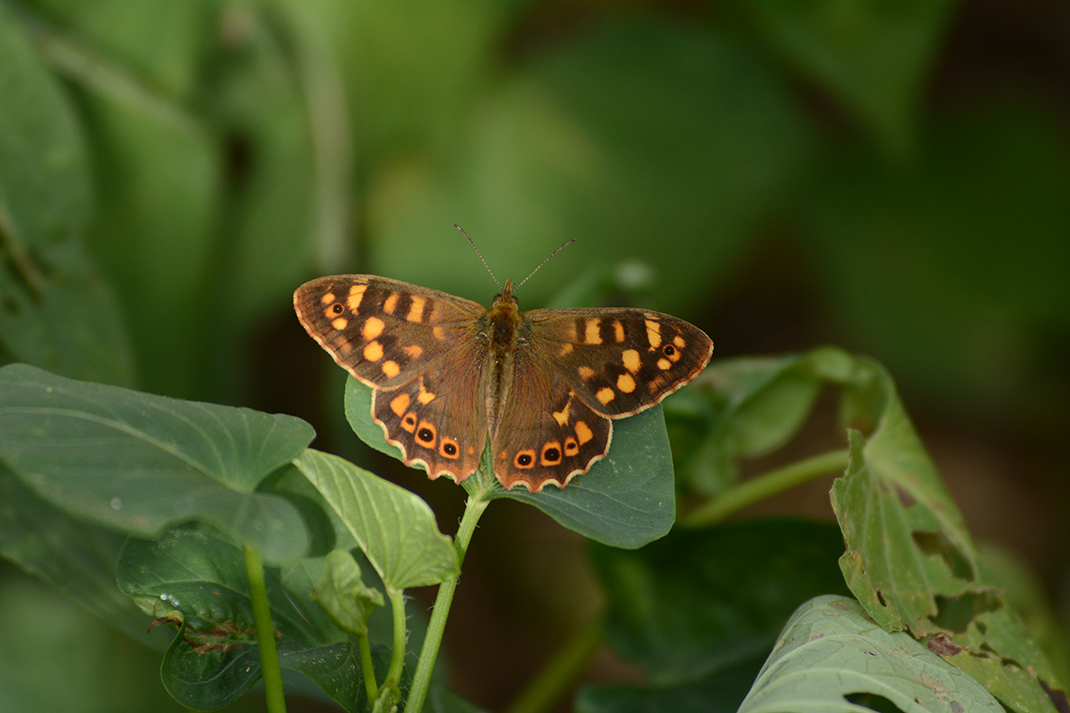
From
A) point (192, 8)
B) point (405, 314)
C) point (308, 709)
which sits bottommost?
point (308, 709)

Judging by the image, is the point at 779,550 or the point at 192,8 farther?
the point at 192,8

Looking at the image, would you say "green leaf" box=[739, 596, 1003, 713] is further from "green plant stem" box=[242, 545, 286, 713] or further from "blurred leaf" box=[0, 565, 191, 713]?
"blurred leaf" box=[0, 565, 191, 713]

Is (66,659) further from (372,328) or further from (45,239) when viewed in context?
(372,328)

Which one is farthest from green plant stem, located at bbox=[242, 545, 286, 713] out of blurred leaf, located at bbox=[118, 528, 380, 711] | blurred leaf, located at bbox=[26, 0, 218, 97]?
blurred leaf, located at bbox=[26, 0, 218, 97]

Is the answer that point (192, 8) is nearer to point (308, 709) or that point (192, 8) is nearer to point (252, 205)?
point (252, 205)

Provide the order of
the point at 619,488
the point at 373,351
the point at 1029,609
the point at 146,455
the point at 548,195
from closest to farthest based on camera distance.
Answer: the point at 146,455, the point at 619,488, the point at 373,351, the point at 1029,609, the point at 548,195

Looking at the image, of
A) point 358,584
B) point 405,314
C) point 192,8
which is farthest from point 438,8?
point 358,584

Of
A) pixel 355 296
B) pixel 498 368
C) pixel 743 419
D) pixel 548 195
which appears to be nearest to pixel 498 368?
pixel 498 368
